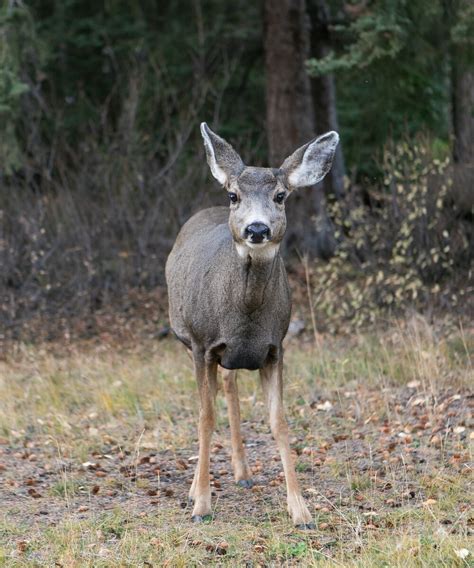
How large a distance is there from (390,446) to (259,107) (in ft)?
36.0

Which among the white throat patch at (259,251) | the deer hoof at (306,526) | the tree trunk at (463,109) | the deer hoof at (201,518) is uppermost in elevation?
the white throat patch at (259,251)

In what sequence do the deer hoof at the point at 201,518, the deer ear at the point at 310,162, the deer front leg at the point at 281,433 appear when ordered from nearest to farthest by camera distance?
1. the deer front leg at the point at 281,433
2. the deer hoof at the point at 201,518
3. the deer ear at the point at 310,162

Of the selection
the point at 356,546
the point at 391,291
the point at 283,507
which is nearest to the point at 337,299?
the point at 391,291

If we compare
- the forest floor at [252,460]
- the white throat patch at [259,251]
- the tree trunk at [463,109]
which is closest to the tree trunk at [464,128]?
the tree trunk at [463,109]

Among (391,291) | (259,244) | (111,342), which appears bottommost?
(111,342)

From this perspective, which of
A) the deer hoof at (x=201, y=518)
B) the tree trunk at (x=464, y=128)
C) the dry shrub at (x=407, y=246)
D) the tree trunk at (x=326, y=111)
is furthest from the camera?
the tree trunk at (x=326, y=111)

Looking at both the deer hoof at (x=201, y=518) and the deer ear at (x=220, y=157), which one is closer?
the deer hoof at (x=201, y=518)

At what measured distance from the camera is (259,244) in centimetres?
593

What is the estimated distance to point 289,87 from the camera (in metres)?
14.3

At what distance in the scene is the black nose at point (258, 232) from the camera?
5828 millimetres

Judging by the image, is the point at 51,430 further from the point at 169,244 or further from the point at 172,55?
the point at 172,55

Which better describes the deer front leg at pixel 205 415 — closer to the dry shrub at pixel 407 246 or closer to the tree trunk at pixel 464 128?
the dry shrub at pixel 407 246

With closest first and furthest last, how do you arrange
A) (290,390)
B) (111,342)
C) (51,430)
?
1. (51,430)
2. (290,390)
3. (111,342)

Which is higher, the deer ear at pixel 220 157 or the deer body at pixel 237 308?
the deer ear at pixel 220 157
